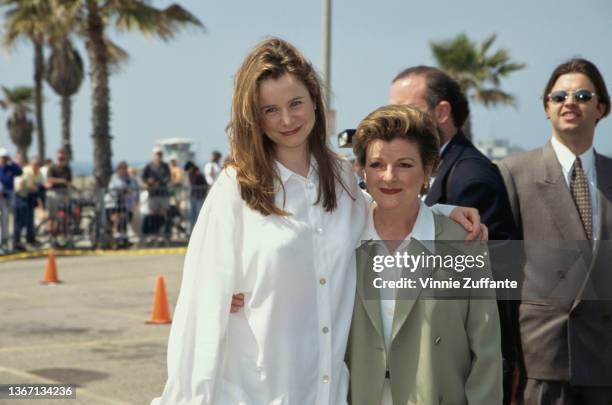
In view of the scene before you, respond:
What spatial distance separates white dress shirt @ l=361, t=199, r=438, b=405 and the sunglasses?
3.58ft

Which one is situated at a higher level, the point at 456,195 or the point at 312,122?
the point at 312,122

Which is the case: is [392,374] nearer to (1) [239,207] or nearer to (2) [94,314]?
(1) [239,207]

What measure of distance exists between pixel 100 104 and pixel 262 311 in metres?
19.3

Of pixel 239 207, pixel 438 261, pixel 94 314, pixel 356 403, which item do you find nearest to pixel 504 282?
pixel 438 261

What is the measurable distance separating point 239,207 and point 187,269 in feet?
0.91

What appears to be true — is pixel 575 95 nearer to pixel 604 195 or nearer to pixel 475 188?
pixel 604 195

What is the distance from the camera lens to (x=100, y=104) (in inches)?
840

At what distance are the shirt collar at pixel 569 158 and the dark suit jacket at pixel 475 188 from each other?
329 mm

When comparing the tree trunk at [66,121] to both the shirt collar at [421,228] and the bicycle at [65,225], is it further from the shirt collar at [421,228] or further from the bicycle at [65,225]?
the shirt collar at [421,228]

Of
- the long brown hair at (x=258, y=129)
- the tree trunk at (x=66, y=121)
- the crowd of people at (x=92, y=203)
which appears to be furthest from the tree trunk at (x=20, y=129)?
the long brown hair at (x=258, y=129)

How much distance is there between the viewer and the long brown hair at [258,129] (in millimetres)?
2918

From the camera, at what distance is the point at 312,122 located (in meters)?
3.07

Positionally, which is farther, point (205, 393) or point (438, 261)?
point (438, 261)

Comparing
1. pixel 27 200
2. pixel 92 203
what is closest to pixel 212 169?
pixel 92 203
